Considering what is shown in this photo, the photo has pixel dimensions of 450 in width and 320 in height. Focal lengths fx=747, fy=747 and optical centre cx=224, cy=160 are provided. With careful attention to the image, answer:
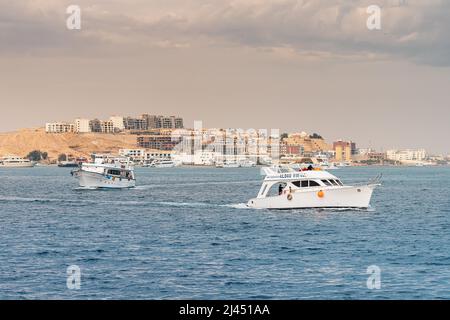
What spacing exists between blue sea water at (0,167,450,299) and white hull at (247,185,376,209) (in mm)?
987

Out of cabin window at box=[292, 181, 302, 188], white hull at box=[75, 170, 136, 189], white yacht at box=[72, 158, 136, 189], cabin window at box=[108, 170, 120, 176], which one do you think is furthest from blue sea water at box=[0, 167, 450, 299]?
cabin window at box=[108, 170, 120, 176]

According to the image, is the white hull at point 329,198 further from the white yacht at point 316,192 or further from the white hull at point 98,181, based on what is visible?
the white hull at point 98,181

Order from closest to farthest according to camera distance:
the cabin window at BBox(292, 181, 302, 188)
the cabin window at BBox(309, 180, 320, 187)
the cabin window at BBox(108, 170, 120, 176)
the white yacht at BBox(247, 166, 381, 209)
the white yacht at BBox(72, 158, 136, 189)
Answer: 1. the white yacht at BBox(247, 166, 381, 209)
2. the cabin window at BBox(309, 180, 320, 187)
3. the cabin window at BBox(292, 181, 302, 188)
4. the white yacht at BBox(72, 158, 136, 189)
5. the cabin window at BBox(108, 170, 120, 176)

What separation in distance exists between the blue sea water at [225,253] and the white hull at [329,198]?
987 millimetres

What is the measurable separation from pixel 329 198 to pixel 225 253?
26662 millimetres

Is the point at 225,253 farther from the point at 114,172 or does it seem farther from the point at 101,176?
the point at 114,172

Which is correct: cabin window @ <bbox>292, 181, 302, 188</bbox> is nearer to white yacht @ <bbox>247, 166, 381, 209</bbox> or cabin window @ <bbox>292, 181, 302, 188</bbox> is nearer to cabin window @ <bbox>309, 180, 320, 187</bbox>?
white yacht @ <bbox>247, 166, 381, 209</bbox>

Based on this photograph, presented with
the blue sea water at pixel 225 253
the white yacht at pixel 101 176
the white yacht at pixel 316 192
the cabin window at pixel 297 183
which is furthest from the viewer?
the white yacht at pixel 101 176

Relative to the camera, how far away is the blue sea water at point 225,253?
3538cm

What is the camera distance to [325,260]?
44.4 m

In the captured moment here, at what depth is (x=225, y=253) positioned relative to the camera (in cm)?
4753

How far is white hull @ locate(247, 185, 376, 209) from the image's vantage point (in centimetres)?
7194

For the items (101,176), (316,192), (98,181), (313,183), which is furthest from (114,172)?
(316,192)

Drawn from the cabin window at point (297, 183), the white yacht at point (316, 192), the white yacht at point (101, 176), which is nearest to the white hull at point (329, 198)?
the white yacht at point (316, 192)
